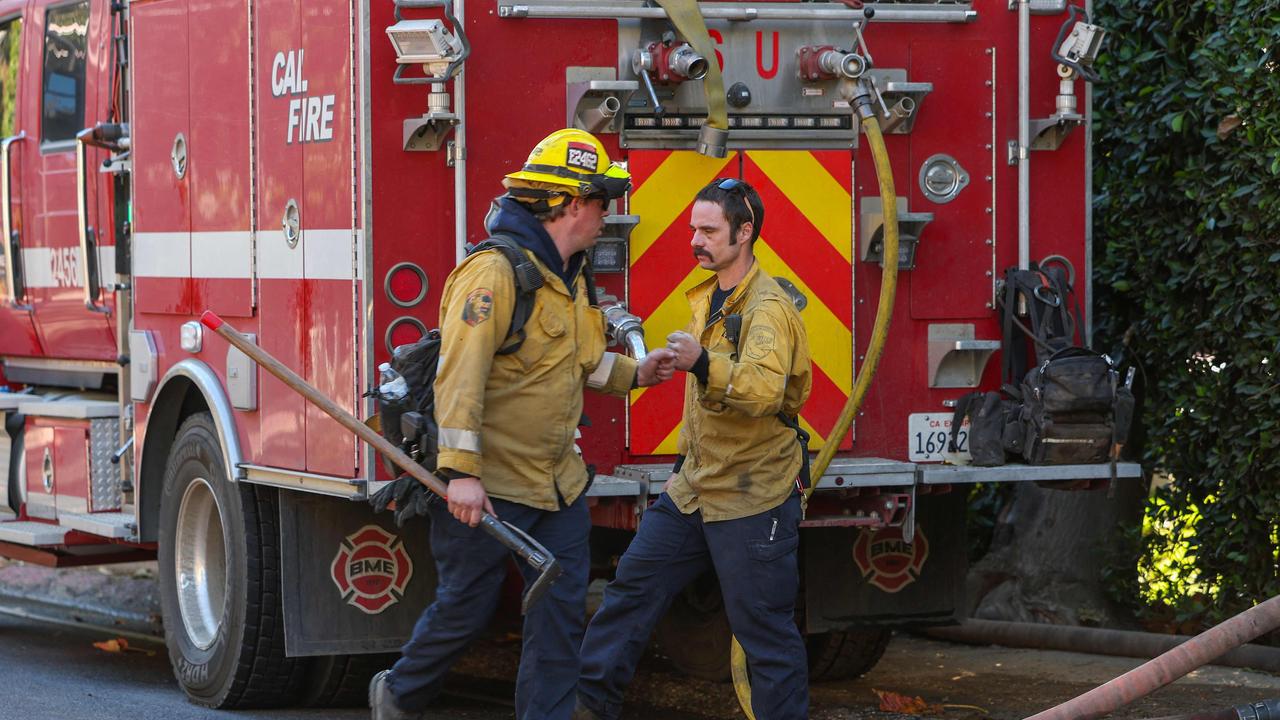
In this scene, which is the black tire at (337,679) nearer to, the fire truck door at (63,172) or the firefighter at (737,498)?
the firefighter at (737,498)

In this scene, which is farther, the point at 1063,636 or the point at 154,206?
the point at 1063,636

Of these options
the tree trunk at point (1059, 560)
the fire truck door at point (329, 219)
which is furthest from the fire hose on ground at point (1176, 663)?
the tree trunk at point (1059, 560)

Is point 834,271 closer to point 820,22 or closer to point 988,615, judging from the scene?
point 820,22

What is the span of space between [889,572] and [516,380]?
7.04ft

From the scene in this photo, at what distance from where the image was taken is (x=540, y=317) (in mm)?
5410

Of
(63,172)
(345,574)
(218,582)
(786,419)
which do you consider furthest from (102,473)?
(786,419)

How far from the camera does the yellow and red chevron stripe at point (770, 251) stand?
6.53 meters

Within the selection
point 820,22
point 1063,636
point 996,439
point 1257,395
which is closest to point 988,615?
point 1063,636

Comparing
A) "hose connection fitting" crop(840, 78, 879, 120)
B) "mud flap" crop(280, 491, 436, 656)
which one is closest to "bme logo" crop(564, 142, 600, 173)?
"hose connection fitting" crop(840, 78, 879, 120)

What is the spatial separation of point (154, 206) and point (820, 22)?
2.83 metres

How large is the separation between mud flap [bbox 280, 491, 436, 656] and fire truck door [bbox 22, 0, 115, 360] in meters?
2.15

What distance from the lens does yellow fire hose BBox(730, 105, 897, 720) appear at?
6.25 m

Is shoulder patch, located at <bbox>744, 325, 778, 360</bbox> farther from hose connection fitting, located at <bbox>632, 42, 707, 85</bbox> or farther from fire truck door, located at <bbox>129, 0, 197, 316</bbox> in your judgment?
fire truck door, located at <bbox>129, 0, 197, 316</bbox>

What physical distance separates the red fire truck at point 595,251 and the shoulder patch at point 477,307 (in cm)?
111
